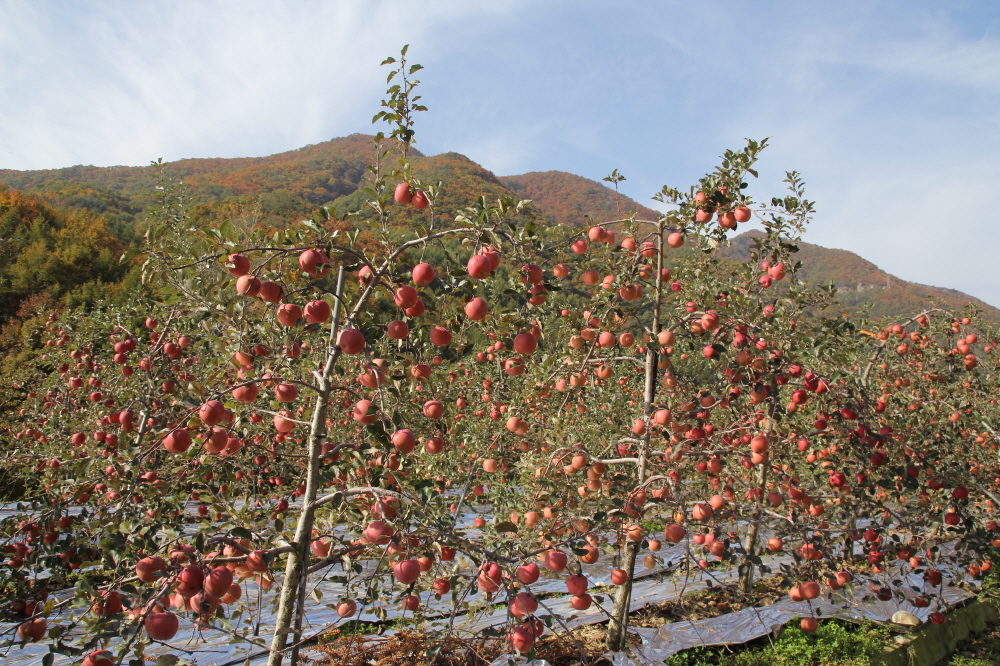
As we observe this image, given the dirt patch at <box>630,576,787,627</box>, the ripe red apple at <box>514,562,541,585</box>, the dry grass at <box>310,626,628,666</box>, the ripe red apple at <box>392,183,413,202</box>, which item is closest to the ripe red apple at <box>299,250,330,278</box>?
the ripe red apple at <box>392,183,413,202</box>

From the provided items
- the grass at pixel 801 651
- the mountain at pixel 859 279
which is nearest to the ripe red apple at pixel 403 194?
the grass at pixel 801 651

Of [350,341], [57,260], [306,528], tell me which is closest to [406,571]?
[306,528]

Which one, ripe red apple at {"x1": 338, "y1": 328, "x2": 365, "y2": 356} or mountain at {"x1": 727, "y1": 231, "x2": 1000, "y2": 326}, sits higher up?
mountain at {"x1": 727, "y1": 231, "x2": 1000, "y2": 326}

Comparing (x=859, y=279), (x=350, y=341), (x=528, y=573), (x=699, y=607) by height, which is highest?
(x=859, y=279)

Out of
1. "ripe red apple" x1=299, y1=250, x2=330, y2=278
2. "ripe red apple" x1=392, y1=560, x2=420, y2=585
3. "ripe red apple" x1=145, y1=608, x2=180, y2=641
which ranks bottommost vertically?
"ripe red apple" x1=145, y1=608, x2=180, y2=641

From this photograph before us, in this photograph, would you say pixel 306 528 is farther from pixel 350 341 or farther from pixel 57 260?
pixel 57 260

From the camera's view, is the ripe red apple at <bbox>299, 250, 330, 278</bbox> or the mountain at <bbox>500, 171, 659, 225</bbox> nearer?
the ripe red apple at <bbox>299, 250, 330, 278</bbox>

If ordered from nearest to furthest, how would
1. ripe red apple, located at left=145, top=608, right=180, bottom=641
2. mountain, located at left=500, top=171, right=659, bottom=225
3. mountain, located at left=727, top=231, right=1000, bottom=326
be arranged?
ripe red apple, located at left=145, top=608, right=180, bottom=641, mountain, located at left=727, top=231, right=1000, bottom=326, mountain, located at left=500, top=171, right=659, bottom=225

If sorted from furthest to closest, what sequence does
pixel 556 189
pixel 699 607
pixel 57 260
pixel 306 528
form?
pixel 556 189 < pixel 57 260 < pixel 699 607 < pixel 306 528

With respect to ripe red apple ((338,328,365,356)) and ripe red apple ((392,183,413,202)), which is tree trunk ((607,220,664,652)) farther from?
ripe red apple ((338,328,365,356))

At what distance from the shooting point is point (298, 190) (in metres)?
36.8

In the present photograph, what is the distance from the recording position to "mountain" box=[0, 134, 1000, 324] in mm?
25422

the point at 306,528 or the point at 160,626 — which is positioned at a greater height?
the point at 306,528

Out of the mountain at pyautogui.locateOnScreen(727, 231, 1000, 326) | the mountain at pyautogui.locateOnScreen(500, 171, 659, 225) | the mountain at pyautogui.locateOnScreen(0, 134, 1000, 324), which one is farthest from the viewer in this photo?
the mountain at pyautogui.locateOnScreen(500, 171, 659, 225)
